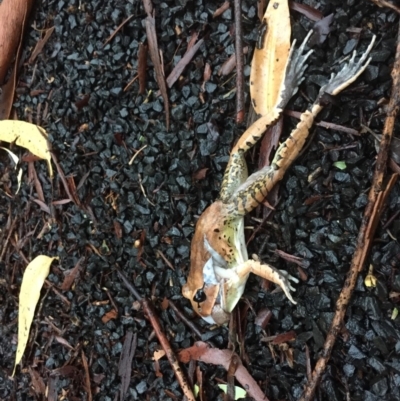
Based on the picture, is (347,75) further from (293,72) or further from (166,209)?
(166,209)

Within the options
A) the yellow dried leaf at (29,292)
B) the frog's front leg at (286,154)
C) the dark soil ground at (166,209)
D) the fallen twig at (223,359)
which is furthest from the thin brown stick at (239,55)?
the yellow dried leaf at (29,292)

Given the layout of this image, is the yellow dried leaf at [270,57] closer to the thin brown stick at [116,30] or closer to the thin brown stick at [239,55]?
the thin brown stick at [239,55]

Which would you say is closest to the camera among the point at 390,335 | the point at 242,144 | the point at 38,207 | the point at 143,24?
the point at 390,335

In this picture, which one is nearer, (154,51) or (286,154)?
(286,154)

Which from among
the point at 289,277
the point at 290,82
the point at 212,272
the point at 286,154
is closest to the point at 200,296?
the point at 212,272

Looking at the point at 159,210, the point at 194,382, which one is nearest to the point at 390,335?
the point at 194,382

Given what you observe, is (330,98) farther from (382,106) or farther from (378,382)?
(378,382)
